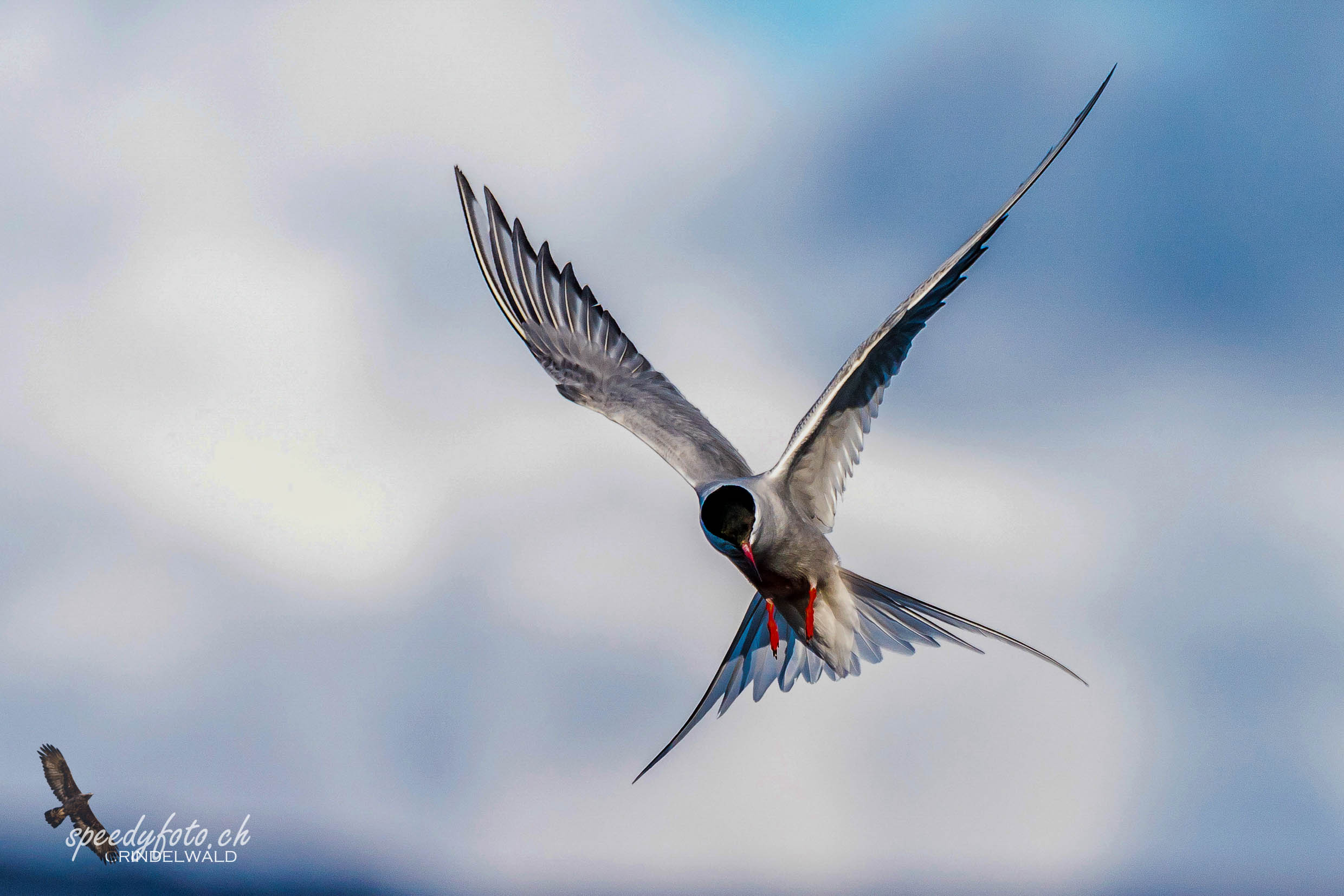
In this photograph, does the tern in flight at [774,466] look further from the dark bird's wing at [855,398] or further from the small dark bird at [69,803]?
the small dark bird at [69,803]

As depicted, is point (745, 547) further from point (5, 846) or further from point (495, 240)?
point (5, 846)

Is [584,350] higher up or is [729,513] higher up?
[584,350]

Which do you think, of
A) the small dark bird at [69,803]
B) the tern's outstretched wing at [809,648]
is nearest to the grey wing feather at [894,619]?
the tern's outstretched wing at [809,648]

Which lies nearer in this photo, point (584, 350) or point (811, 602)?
point (811, 602)

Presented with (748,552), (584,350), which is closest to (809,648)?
(748,552)

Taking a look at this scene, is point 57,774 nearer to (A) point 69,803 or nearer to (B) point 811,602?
(A) point 69,803

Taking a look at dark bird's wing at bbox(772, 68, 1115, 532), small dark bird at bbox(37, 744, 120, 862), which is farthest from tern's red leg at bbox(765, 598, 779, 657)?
small dark bird at bbox(37, 744, 120, 862)

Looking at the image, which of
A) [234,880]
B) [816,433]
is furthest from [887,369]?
[234,880]
